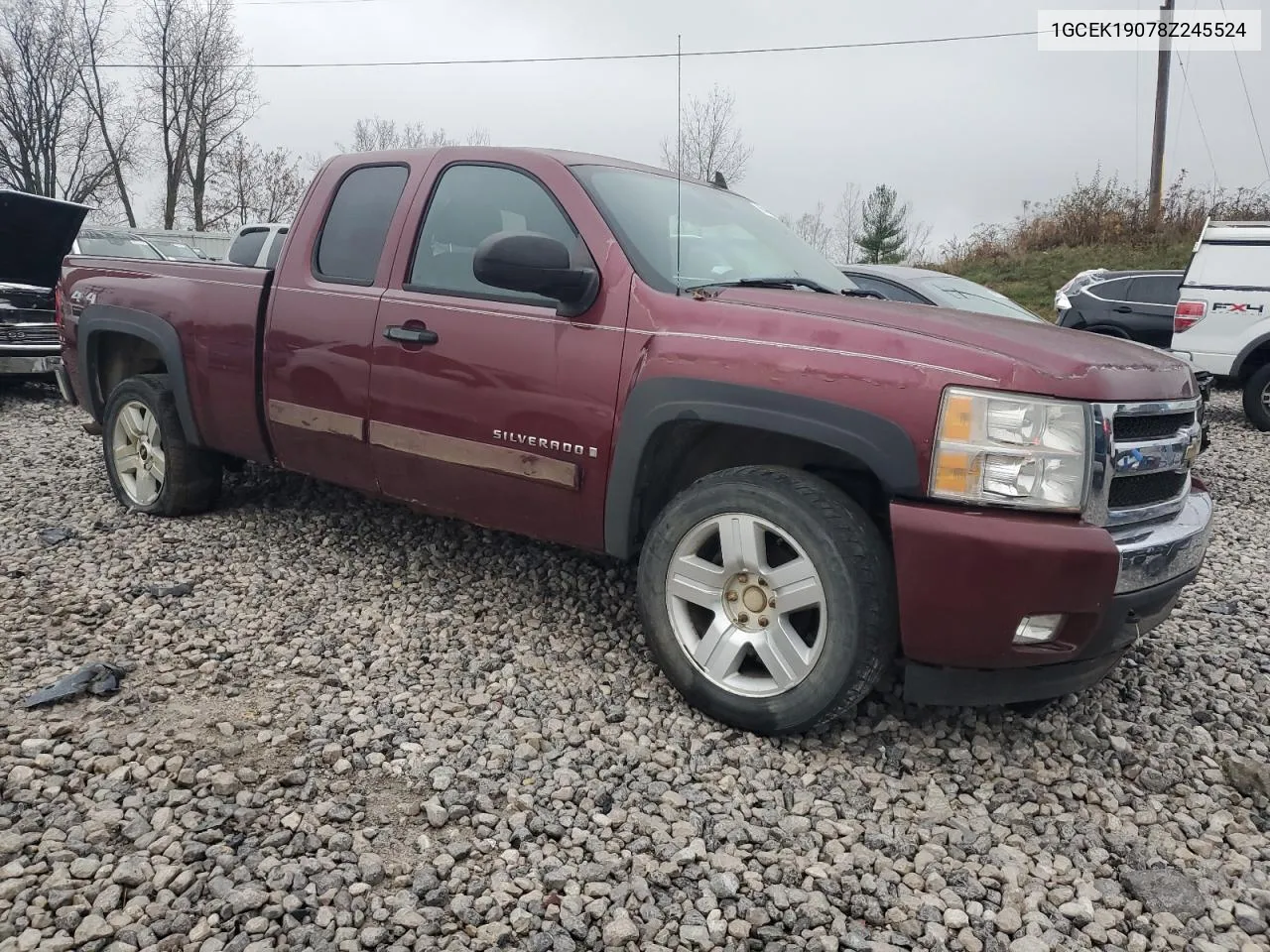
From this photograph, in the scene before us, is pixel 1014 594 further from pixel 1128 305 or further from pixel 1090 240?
pixel 1090 240

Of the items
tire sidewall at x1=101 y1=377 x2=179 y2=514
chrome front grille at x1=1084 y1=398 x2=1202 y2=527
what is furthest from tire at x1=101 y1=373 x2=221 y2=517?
chrome front grille at x1=1084 y1=398 x2=1202 y2=527

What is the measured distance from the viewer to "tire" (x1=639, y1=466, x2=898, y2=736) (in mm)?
2598

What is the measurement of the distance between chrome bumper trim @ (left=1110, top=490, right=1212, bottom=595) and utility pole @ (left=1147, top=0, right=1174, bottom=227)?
793 inches

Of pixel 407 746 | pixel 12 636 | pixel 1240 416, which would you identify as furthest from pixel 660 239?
pixel 1240 416

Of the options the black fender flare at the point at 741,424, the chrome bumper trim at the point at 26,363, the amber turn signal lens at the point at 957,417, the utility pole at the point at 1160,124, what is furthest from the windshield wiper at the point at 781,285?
the utility pole at the point at 1160,124

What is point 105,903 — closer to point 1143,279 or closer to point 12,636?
point 12,636

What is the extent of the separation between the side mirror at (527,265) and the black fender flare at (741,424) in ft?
1.41

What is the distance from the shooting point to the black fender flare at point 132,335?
4.43m

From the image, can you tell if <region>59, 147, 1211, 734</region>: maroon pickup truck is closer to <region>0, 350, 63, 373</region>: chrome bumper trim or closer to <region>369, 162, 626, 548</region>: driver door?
<region>369, 162, 626, 548</region>: driver door

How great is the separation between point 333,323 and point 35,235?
711 cm

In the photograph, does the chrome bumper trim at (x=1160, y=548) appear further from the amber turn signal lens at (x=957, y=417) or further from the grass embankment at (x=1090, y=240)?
the grass embankment at (x=1090, y=240)

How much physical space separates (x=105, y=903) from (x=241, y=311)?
9.07 feet

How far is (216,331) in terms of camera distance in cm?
422

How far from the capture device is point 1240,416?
10.0m
